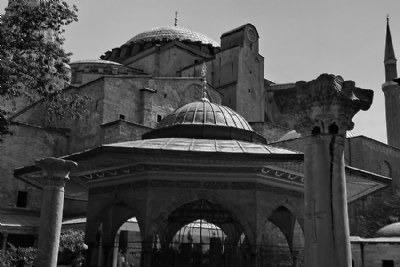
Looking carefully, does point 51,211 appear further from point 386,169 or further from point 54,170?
point 386,169

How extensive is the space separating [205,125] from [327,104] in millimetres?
5583

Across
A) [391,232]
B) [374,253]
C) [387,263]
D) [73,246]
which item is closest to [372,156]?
[391,232]

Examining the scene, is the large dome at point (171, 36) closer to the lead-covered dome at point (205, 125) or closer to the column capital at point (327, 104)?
the lead-covered dome at point (205, 125)

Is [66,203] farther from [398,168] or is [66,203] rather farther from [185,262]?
[398,168]

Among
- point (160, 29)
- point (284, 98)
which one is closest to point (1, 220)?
point (284, 98)

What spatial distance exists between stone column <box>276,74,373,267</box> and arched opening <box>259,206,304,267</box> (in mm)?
5136

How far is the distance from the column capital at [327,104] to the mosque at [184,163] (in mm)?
117

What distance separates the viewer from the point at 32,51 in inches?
313

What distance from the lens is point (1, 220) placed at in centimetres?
1875

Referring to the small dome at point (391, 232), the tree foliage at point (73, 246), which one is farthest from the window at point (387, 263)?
the tree foliage at point (73, 246)

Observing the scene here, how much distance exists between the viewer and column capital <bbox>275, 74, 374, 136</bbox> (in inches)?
228

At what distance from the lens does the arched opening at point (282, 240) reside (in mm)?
12677

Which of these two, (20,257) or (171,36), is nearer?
(20,257)

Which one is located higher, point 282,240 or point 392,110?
point 392,110
